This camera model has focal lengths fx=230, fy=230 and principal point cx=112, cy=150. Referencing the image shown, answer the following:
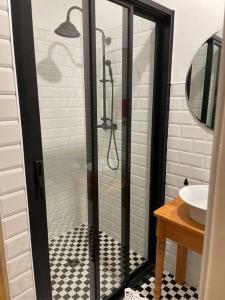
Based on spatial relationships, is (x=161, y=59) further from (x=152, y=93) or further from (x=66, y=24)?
(x=66, y=24)

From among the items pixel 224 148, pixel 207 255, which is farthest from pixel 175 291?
pixel 224 148

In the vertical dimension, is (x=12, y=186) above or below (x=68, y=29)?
below

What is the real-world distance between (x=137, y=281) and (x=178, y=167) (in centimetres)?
93

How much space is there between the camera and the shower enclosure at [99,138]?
127cm

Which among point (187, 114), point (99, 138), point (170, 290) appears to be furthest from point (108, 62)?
point (170, 290)

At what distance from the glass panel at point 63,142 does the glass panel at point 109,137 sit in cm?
14

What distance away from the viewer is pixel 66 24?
1.42 meters

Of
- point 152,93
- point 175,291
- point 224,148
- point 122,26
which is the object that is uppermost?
point 122,26

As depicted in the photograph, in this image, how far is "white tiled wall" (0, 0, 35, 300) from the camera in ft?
2.62

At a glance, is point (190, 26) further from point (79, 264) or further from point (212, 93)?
point (79, 264)

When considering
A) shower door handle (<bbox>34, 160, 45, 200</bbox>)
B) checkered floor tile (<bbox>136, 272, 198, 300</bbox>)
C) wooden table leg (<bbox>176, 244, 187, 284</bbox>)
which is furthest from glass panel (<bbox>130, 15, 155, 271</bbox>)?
shower door handle (<bbox>34, 160, 45, 200</bbox>)

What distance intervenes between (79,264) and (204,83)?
154 cm

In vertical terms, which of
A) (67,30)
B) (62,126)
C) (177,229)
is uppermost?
(67,30)

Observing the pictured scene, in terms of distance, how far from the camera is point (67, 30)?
1449 mm
